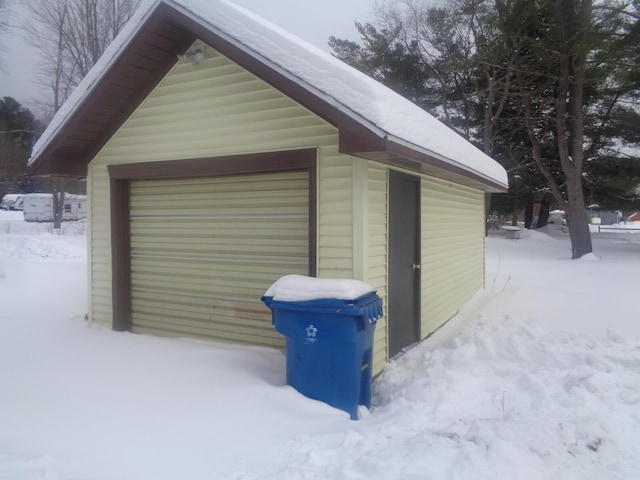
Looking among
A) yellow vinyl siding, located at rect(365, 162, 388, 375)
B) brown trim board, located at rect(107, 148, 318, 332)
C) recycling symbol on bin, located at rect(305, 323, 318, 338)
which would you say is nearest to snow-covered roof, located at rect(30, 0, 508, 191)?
yellow vinyl siding, located at rect(365, 162, 388, 375)

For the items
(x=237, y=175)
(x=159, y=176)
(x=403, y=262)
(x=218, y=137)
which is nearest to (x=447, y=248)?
(x=403, y=262)

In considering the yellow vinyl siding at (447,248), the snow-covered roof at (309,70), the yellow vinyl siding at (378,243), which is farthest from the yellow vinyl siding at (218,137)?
the yellow vinyl siding at (447,248)

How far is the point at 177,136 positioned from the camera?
19.4 feet

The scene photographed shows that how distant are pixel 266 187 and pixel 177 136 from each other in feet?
4.45

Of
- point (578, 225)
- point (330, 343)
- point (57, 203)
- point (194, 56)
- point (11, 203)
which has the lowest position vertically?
point (330, 343)

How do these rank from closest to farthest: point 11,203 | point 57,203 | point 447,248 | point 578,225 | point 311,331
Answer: point 311,331 < point 447,248 < point 578,225 < point 57,203 < point 11,203

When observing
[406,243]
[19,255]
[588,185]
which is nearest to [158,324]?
[406,243]

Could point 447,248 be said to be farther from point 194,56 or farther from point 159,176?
point 194,56

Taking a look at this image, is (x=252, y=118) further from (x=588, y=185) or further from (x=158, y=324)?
(x=588, y=185)

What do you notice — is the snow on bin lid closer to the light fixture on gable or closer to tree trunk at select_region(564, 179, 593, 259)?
the light fixture on gable

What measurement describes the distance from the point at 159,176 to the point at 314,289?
119 inches

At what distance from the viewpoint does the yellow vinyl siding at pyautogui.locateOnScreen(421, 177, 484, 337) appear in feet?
21.9

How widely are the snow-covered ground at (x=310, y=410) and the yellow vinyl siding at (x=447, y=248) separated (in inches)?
26.3

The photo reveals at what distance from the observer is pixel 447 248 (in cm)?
786
